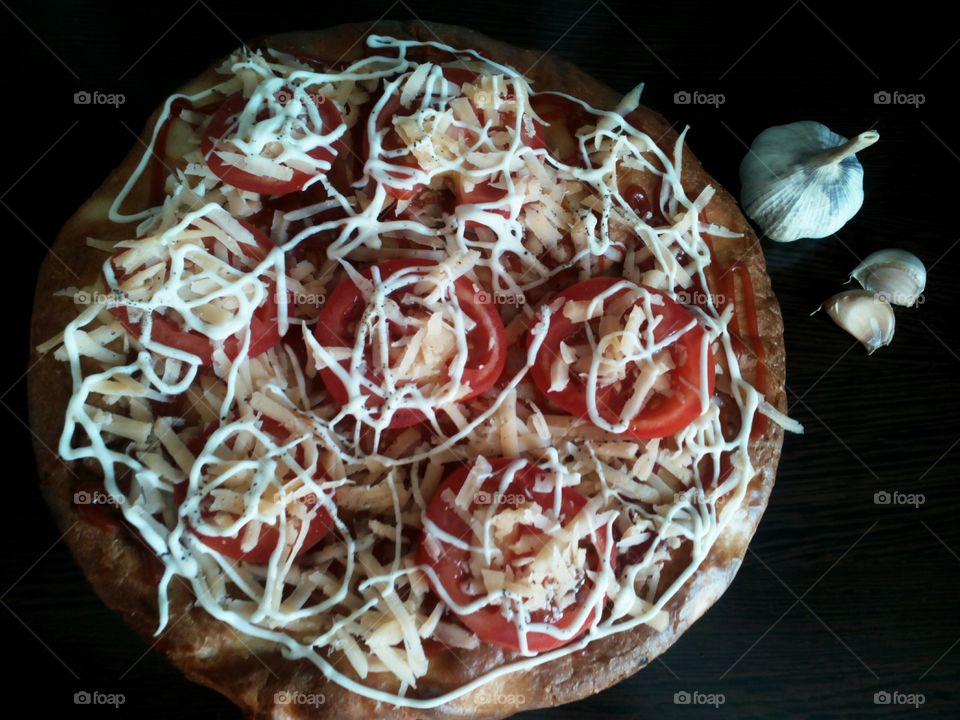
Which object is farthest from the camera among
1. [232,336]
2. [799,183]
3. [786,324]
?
[786,324]

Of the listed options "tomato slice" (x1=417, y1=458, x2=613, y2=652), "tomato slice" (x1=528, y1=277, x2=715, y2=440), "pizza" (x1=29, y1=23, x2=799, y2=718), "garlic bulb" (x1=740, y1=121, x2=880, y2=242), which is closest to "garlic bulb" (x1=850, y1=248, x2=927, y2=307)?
"garlic bulb" (x1=740, y1=121, x2=880, y2=242)

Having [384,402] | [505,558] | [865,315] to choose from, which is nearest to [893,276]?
[865,315]

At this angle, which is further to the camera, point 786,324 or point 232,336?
point 786,324

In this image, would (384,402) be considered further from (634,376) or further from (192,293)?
(634,376)

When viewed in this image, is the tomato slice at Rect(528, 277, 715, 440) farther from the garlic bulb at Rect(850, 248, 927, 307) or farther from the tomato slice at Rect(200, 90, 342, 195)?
the garlic bulb at Rect(850, 248, 927, 307)

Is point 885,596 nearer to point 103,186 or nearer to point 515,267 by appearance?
point 515,267

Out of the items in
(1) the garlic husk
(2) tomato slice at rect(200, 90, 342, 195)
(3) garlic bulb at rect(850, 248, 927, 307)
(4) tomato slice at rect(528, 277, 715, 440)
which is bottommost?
(1) the garlic husk

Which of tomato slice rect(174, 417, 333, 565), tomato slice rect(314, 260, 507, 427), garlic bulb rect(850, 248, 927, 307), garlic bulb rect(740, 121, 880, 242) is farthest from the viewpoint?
garlic bulb rect(850, 248, 927, 307)

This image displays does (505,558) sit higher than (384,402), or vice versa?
(384,402)
